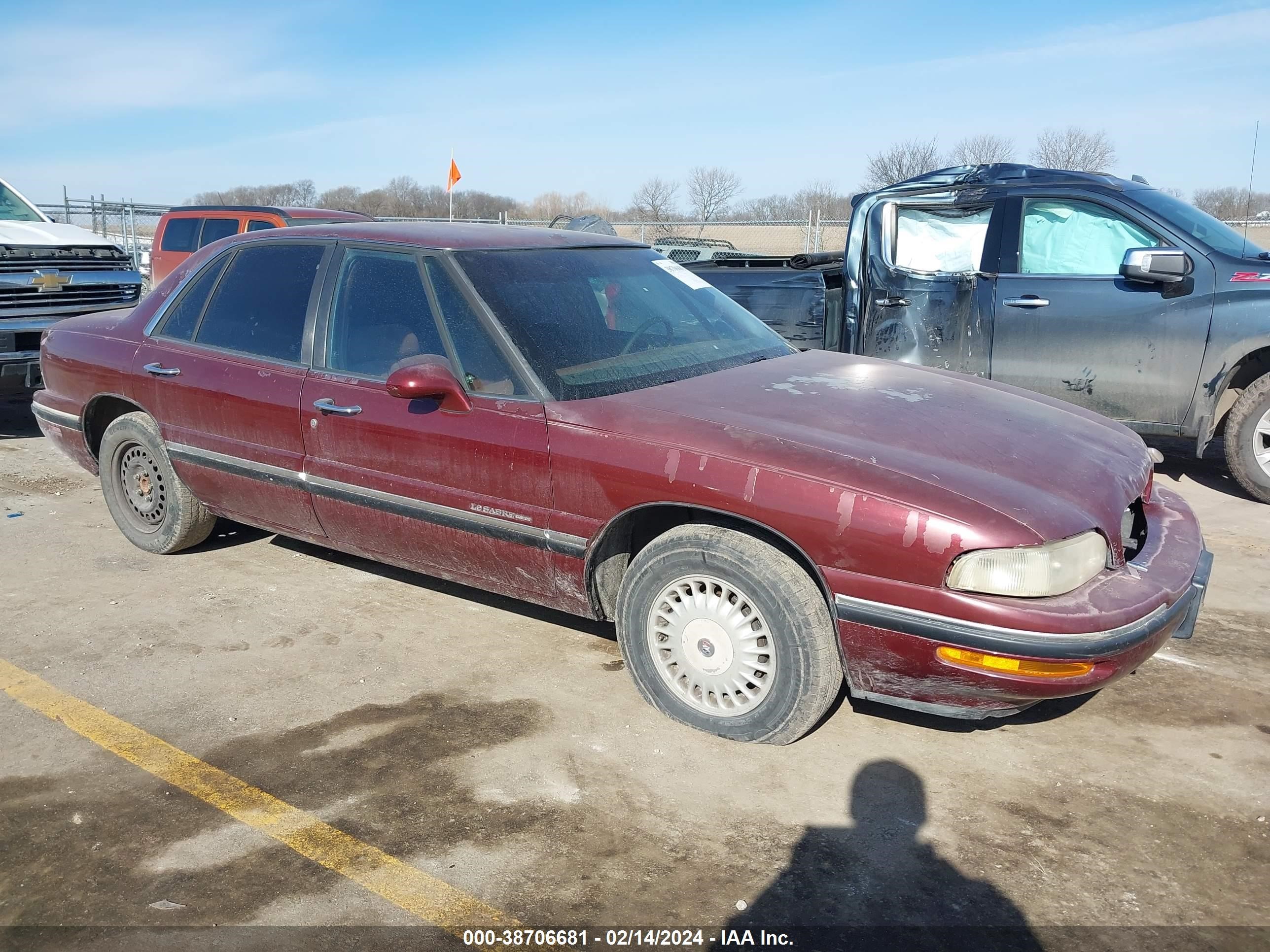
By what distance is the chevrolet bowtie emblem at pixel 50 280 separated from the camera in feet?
26.3

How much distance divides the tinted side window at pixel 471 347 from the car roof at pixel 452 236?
19 centimetres

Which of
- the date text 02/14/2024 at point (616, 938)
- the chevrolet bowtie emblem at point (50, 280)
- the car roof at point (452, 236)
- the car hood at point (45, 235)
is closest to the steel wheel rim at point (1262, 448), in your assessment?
the car roof at point (452, 236)

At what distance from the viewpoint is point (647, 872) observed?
2635 millimetres

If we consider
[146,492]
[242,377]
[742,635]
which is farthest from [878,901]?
[146,492]

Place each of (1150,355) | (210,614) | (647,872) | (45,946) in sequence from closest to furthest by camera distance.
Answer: (45,946), (647,872), (210,614), (1150,355)

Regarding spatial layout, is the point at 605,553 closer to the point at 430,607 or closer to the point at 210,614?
the point at 430,607

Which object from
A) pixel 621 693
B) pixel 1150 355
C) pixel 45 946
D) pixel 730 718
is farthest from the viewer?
pixel 1150 355

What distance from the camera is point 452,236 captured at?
13.4ft

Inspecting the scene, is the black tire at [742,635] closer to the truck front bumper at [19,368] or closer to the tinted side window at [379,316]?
the tinted side window at [379,316]

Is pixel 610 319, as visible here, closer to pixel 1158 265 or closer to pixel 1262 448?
pixel 1158 265

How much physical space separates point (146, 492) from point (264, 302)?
4.36 ft

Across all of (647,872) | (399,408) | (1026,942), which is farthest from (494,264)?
(1026,942)

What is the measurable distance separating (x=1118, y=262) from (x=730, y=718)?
4280 mm

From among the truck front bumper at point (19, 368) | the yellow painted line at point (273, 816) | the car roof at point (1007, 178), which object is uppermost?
the car roof at point (1007, 178)
